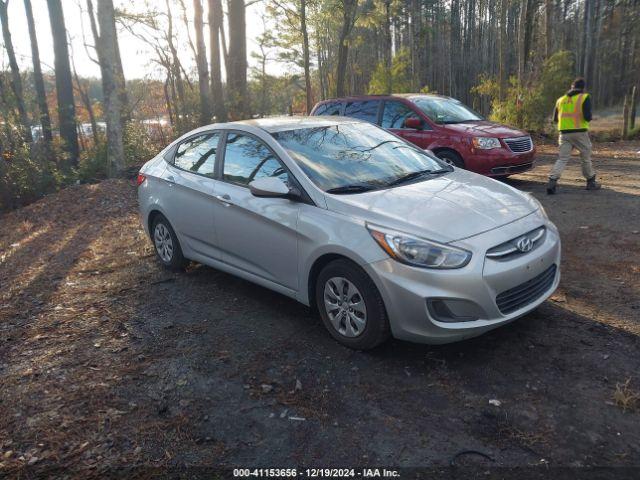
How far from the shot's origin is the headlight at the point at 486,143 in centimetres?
887

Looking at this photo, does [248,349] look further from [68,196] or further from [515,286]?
[68,196]

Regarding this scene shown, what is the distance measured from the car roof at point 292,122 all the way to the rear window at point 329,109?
533 cm

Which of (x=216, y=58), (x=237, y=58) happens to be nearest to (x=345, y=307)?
(x=237, y=58)

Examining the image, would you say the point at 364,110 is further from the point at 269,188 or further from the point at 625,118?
the point at 625,118

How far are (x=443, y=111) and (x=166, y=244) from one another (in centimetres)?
613

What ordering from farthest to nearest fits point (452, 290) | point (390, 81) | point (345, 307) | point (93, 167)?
point (390, 81), point (93, 167), point (345, 307), point (452, 290)

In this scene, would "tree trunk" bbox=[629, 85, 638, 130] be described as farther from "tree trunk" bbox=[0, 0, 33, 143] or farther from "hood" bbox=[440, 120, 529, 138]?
"tree trunk" bbox=[0, 0, 33, 143]

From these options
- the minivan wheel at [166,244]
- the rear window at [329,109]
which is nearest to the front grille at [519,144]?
the rear window at [329,109]

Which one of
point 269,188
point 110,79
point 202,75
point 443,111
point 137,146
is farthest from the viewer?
point 202,75

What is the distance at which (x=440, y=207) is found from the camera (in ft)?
12.7

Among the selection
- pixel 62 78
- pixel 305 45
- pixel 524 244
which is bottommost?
pixel 524 244

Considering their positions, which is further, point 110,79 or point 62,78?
point 62,78

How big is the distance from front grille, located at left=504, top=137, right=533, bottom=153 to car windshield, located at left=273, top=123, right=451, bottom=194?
178 inches

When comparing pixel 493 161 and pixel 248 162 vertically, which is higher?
pixel 248 162
